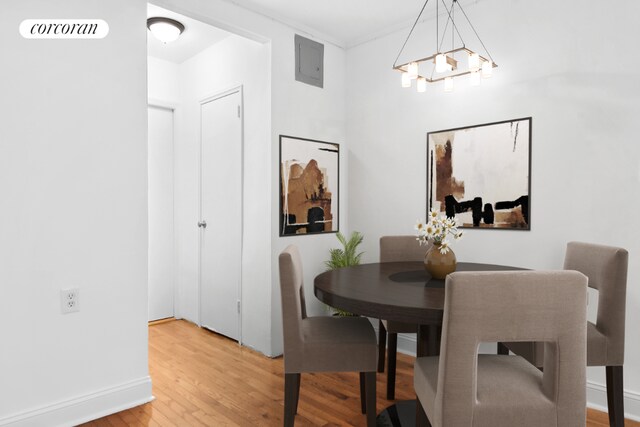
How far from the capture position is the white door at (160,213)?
13.9 feet

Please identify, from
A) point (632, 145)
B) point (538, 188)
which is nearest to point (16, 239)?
point (538, 188)

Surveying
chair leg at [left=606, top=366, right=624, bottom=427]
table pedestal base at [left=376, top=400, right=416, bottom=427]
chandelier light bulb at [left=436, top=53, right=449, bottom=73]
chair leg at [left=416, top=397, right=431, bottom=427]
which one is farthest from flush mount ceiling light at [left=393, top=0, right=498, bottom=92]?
table pedestal base at [left=376, top=400, right=416, bottom=427]

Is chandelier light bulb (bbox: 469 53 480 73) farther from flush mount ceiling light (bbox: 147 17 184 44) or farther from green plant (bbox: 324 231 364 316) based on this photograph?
flush mount ceiling light (bbox: 147 17 184 44)

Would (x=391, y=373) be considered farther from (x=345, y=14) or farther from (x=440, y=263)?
(x=345, y=14)

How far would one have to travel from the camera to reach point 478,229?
3.00 meters

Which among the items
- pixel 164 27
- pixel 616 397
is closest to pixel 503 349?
pixel 616 397

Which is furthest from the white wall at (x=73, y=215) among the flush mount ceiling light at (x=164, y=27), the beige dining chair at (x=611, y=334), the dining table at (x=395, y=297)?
the beige dining chair at (x=611, y=334)

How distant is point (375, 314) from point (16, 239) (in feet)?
5.95

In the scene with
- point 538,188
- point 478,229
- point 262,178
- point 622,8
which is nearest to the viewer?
point 622,8

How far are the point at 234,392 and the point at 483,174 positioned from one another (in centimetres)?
223

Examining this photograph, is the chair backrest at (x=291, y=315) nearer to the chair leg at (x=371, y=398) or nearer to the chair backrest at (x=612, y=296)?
the chair leg at (x=371, y=398)

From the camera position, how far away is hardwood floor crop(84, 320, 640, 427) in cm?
231

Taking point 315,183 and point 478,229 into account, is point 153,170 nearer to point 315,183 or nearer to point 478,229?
point 315,183

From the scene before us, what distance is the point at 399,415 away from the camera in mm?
2346
